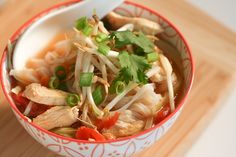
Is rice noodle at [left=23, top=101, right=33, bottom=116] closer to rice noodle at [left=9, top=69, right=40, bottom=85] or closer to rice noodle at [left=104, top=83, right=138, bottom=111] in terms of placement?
rice noodle at [left=9, top=69, right=40, bottom=85]

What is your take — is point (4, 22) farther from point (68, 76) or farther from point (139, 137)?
point (139, 137)

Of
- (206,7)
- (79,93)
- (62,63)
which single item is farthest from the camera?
(206,7)

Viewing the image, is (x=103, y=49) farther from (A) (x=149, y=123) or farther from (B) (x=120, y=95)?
(A) (x=149, y=123)

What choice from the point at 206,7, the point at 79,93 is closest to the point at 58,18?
the point at 79,93

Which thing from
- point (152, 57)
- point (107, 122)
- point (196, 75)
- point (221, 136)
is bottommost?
point (221, 136)

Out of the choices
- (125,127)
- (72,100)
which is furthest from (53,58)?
(125,127)

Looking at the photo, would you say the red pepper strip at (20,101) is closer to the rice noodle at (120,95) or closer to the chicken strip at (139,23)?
the rice noodle at (120,95)

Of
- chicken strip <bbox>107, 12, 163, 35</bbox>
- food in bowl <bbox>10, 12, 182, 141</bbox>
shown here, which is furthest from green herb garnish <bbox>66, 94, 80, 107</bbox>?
Result: chicken strip <bbox>107, 12, 163, 35</bbox>
